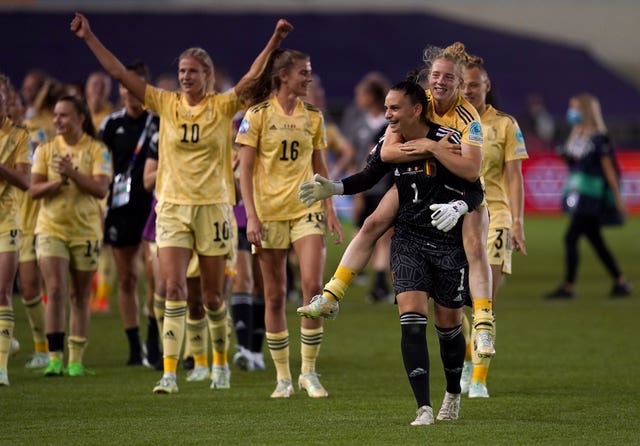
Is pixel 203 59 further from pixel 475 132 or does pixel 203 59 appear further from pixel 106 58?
pixel 475 132

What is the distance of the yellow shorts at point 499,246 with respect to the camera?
376 inches

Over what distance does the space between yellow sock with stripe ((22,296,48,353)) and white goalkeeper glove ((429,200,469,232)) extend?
4.93 metres

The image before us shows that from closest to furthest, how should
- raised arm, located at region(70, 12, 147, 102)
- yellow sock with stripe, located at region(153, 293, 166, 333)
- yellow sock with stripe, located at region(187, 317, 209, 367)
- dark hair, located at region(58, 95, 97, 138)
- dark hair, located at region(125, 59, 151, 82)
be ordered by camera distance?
raised arm, located at region(70, 12, 147, 102), yellow sock with stripe, located at region(187, 317, 209, 367), dark hair, located at region(58, 95, 97, 138), yellow sock with stripe, located at region(153, 293, 166, 333), dark hair, located at region(125, 59, 151, 82)

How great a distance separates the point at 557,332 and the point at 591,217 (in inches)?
163

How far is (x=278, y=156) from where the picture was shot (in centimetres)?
958

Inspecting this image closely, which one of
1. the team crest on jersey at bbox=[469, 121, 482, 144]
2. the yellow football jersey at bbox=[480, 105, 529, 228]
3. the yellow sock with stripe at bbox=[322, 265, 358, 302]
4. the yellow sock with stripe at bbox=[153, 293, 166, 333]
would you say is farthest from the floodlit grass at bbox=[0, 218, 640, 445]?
the team crest on jersey at bbox=[469, 121, 482, 144]

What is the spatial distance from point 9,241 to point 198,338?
5.30ft

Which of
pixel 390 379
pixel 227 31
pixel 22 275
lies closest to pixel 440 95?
pixel 390 379

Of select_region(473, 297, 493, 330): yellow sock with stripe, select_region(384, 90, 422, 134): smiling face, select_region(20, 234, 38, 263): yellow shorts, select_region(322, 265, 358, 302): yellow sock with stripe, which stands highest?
select_region(384, 90, 422, 134): smiling face

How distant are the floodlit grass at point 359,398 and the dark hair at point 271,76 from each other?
2159mm

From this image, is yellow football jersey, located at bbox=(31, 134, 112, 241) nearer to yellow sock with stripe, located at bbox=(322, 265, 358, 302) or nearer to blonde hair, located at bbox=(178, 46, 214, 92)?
blonde hair, located at bbox=(178, 46, 214, 92)

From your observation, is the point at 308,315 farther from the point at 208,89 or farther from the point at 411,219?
the point at 208,89

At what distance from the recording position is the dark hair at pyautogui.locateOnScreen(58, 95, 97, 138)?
10766mm

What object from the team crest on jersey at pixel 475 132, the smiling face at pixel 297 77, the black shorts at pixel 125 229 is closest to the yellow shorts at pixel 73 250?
the black shorts at pixel 125 229
